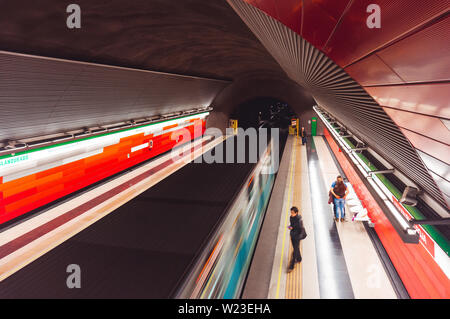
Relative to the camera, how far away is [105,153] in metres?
9.54

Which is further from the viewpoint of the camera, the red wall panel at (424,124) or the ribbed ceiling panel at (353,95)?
the ribbed ceiling panel at (353,95)

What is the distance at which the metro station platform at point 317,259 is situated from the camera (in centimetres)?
427

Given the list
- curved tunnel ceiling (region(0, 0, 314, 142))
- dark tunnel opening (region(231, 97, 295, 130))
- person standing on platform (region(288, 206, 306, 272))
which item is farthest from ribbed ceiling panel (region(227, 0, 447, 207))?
dark tunnel opening (region(231, 97, 295, 130))

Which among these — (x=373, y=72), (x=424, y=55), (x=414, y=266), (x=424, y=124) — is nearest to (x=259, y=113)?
(x=414, y=266)

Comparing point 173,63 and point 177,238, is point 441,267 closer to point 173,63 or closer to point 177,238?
point 177,238

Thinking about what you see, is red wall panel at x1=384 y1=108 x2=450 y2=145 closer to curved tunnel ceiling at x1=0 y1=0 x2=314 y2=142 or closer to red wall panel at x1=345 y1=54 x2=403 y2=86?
red wall panel at x1=345 y1=54 x2=403 y2=86

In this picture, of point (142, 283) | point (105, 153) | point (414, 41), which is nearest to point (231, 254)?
point (142, 283)

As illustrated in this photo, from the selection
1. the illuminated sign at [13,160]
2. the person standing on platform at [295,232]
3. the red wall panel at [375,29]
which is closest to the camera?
the red wall panel at [375,29]

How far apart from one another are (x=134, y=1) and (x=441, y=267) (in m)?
5.74

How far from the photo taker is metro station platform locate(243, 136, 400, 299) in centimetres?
427

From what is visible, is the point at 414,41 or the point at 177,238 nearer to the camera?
the point at 414,41

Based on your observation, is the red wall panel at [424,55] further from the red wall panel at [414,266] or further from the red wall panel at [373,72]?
the red wall panel at [414,266]

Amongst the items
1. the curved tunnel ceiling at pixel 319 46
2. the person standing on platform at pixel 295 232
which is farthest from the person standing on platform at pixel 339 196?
the person standing on platform at pixel 295 232

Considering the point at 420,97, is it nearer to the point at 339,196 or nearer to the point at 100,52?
the point at 339,196
